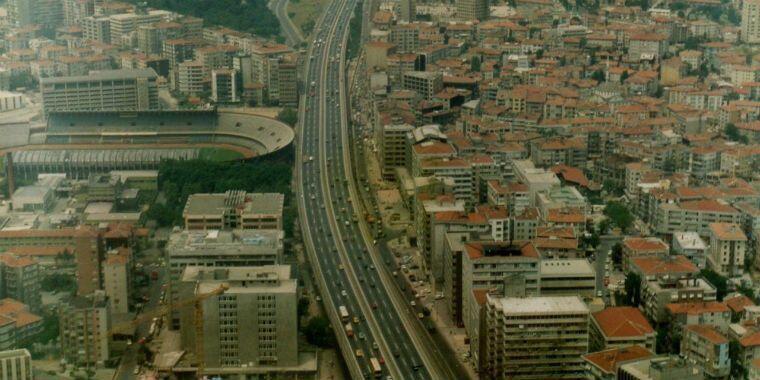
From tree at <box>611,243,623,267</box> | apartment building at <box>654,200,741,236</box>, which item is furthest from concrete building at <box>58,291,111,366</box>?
apartment building at <box>654,200,741,236</box>

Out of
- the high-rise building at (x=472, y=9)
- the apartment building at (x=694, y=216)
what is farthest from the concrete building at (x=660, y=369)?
the high-rise building at (x=472, y=9)

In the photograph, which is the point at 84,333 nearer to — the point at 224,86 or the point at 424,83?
the point at 224,86

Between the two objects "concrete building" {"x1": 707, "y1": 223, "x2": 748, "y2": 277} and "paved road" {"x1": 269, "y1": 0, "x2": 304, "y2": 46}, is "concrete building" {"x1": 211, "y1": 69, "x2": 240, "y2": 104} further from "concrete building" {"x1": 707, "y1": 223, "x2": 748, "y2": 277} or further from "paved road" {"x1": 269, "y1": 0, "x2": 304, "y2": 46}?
"concrete building" {"x1": 707, "y1": 223, "x2": 748, "y2": 277}

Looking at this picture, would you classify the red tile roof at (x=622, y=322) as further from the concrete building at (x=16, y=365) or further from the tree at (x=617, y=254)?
the concrete building at (x=16, y=365)

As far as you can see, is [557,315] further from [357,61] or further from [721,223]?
[357,61]

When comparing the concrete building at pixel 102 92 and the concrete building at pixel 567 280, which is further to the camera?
the concrete building at pixel 102 92

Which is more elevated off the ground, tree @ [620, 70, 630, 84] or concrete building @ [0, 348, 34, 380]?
tree @ [620, 70, 630, 84]
